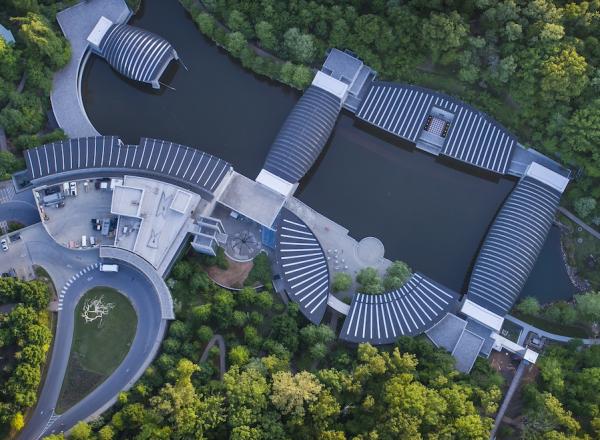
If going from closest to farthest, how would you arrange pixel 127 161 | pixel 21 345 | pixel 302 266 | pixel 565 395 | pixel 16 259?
1. pixel 21 345
2. pixel 565 395
3. pixel 16 259
4. pixel 302 266
5. pixel 127 161

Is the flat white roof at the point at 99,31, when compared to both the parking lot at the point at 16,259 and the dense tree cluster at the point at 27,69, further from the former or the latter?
the parking lot at the point at 16,259

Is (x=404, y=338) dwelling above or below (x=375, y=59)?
below

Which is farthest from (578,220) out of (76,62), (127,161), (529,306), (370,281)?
(76,62)

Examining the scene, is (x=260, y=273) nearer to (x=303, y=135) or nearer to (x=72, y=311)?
(x=303, y=135)

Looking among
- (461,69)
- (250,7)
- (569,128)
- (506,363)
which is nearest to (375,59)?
(461,69)

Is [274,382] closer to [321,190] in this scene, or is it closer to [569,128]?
[321,190]

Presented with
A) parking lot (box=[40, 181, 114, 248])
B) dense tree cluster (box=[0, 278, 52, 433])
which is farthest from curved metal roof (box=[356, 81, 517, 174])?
dense tree cluster (box=[0, 278, 52, 433])
